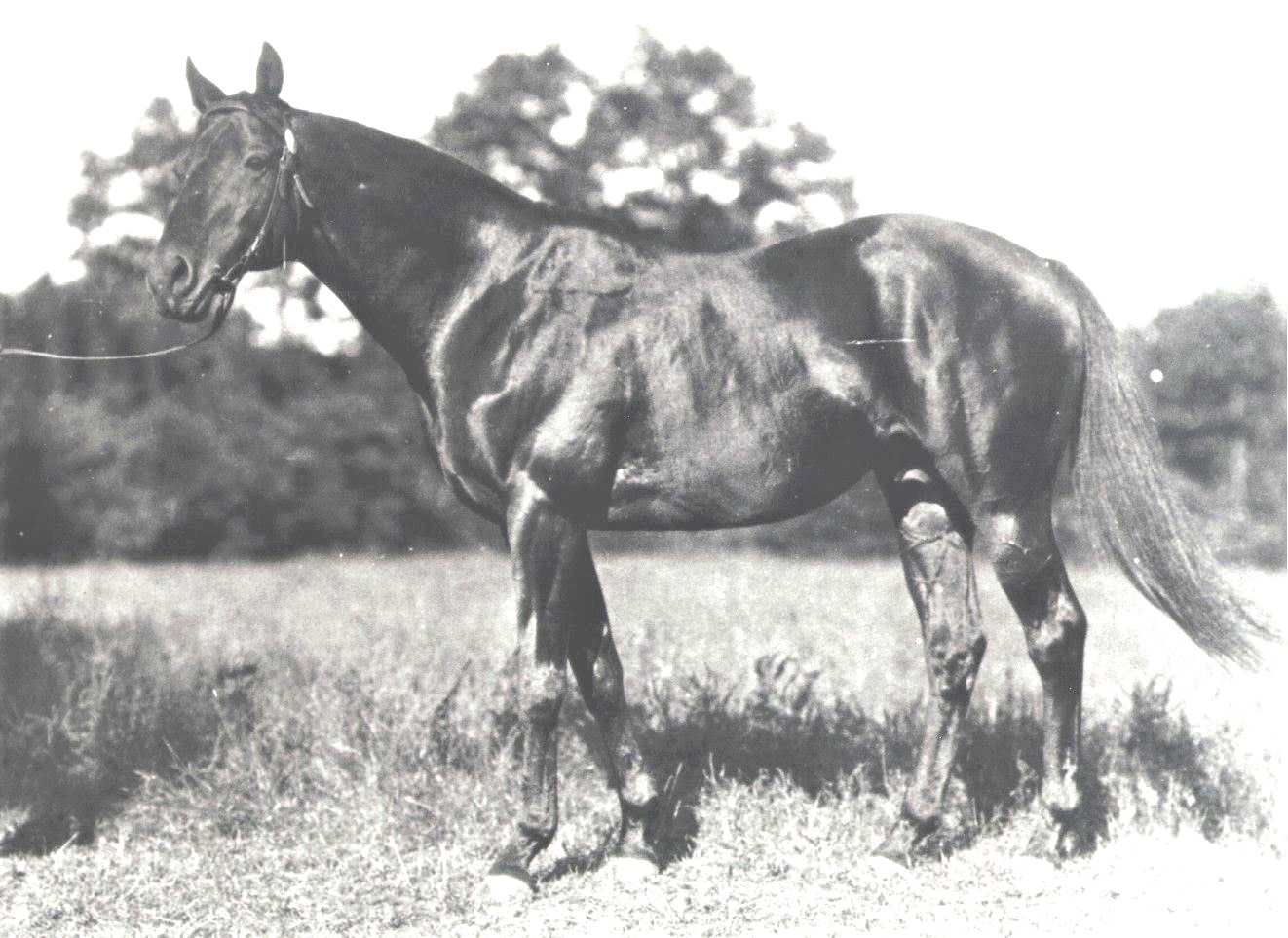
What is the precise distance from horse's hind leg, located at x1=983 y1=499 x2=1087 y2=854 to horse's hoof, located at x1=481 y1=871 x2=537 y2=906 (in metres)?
2.00

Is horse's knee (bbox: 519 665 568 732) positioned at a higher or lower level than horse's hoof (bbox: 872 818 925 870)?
higher

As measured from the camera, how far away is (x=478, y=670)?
6770mm

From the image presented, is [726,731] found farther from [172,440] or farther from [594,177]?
[172,440]

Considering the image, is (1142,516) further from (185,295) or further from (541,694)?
(185,295)

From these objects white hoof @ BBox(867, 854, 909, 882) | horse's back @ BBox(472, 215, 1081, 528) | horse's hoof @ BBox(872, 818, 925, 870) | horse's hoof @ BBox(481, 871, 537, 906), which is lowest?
horse's hoof @ BBox(481, 871, 537, 906)

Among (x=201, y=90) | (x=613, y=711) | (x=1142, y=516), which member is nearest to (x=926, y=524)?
(x=1142, y=516)

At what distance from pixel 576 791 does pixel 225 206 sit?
2927mm

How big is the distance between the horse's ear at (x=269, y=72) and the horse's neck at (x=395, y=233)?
15cm

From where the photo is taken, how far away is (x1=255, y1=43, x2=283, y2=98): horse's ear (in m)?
4.16

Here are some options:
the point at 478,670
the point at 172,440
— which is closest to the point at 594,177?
the point at 478,670

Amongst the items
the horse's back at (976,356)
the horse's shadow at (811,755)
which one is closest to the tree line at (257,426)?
the horse's shadow at (811,755)

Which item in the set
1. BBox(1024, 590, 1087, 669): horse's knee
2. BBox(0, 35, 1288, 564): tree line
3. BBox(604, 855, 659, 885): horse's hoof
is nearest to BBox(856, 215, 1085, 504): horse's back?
BBox(1024, 590, 1087, 669): horse's knee

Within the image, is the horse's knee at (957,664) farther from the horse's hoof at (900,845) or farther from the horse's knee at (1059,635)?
the horse's hoof at (900,845)

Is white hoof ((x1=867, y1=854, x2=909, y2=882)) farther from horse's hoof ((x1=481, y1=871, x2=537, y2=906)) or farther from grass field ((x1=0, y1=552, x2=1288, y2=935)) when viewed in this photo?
horse's hoof ((x1=481, y1=871, x2=537, y2=906))
